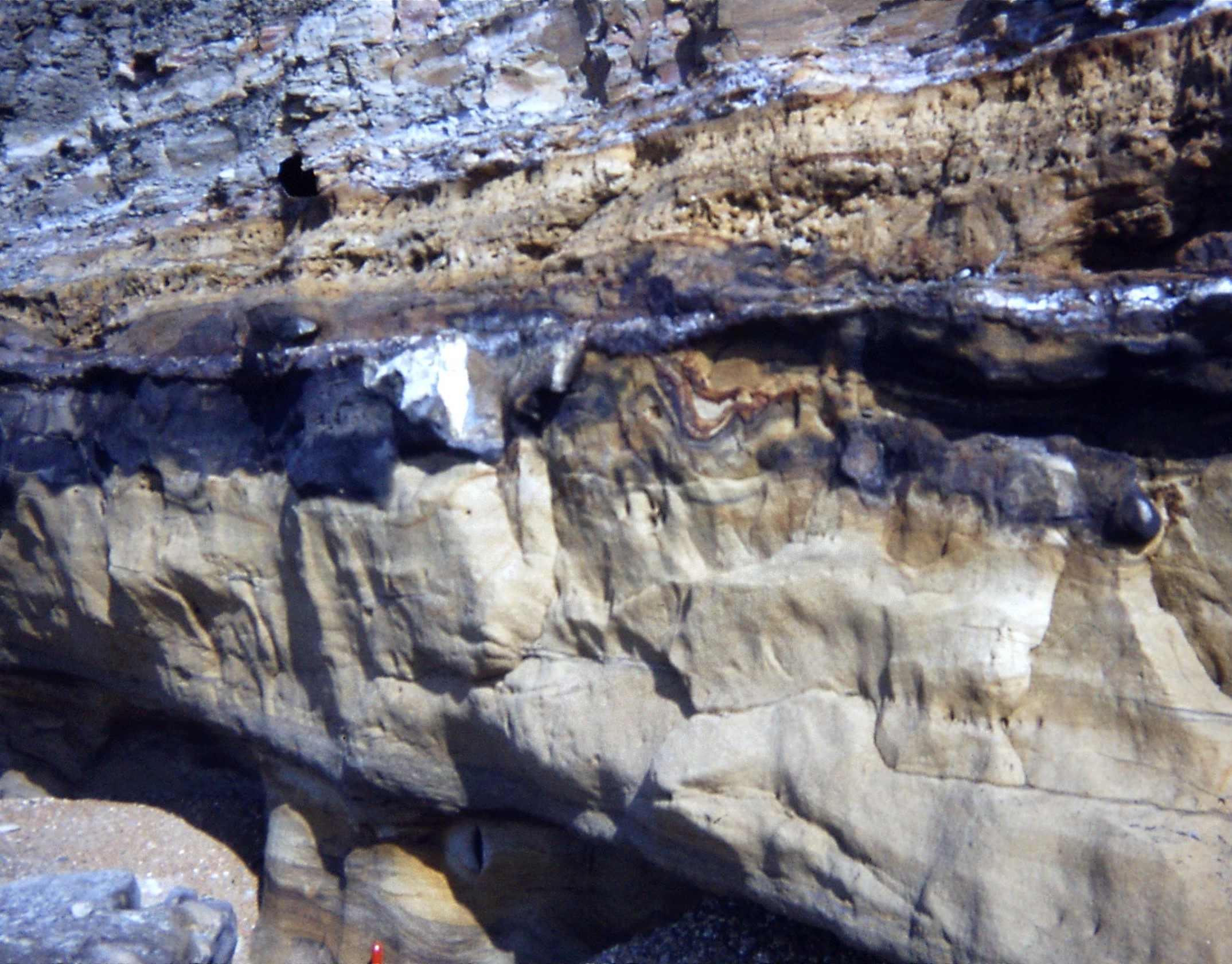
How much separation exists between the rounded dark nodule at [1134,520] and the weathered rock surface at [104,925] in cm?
327

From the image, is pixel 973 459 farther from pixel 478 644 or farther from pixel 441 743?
pixel 441 743

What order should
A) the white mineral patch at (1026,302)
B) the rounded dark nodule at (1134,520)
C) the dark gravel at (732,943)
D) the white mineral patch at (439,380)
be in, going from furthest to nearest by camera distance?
1. the white mineral patch at (439,380)
2. the dark gravel at (732,943)
3. the white mineral patch at (1026,302)
4. the rounded dark nodule at (1134,520)

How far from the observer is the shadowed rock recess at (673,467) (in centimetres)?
229

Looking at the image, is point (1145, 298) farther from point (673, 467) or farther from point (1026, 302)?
point (673, 467)

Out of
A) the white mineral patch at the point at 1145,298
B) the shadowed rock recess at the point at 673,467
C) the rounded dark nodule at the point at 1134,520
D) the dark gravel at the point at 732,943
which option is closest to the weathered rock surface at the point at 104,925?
the shadowed rock recess at the point at 673,467

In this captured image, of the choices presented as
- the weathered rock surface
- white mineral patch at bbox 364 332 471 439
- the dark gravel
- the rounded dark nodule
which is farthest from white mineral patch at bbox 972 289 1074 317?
the weathered rock surface

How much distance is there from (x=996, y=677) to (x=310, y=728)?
2546 millimetres

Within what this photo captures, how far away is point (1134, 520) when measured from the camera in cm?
229

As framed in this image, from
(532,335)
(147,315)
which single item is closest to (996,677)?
(532,335)

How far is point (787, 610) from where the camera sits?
2625 mm

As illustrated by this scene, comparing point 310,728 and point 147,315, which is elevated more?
point 147,315

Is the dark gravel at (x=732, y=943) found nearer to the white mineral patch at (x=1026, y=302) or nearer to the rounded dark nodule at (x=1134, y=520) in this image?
the rounded dark nodule at (x=1134, y=520)

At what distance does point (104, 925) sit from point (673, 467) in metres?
2.58

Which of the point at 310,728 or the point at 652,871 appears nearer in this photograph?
the point at 652,871
